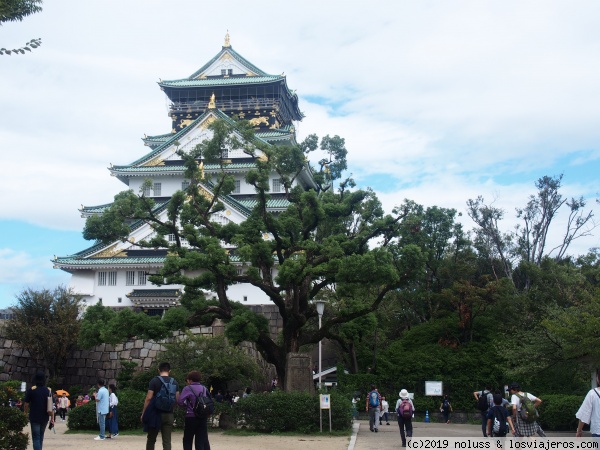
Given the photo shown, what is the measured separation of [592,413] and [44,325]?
26737 mm

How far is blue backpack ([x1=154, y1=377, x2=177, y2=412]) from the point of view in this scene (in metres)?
10.2

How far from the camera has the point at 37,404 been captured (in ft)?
36.8

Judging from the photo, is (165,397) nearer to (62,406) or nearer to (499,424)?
(499,424)

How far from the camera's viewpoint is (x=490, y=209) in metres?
34.5

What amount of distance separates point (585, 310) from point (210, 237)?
11.6 m

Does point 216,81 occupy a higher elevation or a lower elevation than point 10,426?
higher

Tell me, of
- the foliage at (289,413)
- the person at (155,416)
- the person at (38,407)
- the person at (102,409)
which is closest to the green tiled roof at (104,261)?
the foliage at (289,413)

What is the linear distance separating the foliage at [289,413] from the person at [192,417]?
7.83 meters

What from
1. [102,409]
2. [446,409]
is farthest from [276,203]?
[102,409]

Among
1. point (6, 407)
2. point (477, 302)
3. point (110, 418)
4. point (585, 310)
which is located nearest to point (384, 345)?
point (477, 302)

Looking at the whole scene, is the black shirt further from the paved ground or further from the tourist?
the tourist

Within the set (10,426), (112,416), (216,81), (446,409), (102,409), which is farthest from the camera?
(216,81)

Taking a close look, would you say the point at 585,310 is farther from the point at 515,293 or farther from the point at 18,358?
the point at 18,358

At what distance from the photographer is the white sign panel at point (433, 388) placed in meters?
27.8
